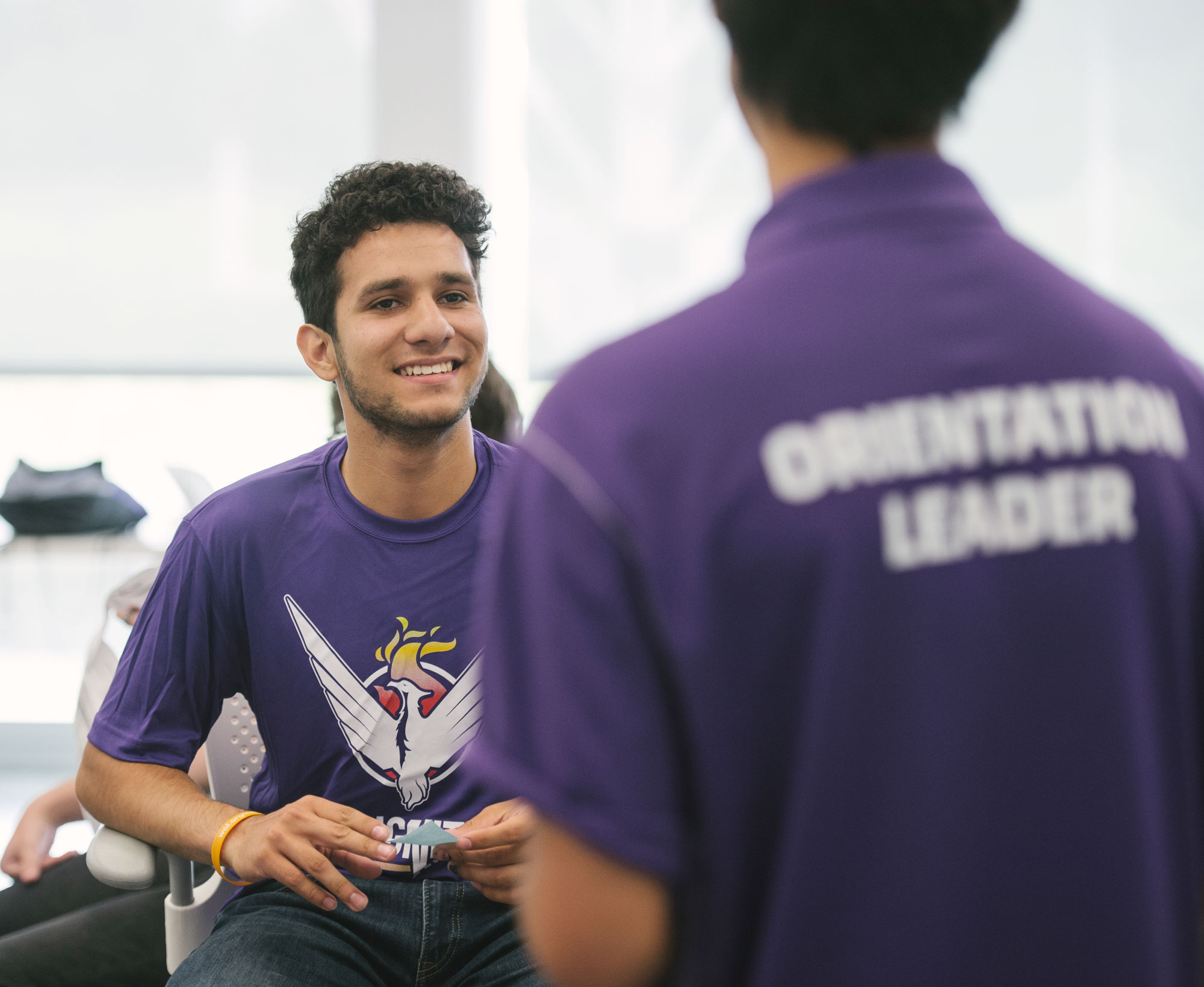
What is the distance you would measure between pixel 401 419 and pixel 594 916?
1.06 m

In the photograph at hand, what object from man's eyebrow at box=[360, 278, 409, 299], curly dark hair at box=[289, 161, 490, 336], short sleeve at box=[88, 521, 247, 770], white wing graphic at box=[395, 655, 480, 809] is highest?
curly dark hair at box=[289, 161, 490, 336]

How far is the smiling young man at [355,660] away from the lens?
1.23 metres

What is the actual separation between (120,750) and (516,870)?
58 cm

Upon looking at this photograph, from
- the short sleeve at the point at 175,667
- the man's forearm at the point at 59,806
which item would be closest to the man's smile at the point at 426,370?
the short sleeve at the point at 175,667

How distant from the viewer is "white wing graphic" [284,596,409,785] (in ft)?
4.46

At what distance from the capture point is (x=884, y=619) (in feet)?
1.72

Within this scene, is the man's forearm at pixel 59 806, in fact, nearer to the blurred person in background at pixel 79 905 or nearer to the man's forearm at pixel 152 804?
the blurred person in background at pixel 79 905

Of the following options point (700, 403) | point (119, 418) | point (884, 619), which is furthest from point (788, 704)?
point (119, 418)

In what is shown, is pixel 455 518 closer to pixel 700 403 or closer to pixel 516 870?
pixel 516 870

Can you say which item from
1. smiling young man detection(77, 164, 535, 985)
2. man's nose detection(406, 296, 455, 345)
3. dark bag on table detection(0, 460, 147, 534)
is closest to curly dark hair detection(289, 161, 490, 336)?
smiling young man detection(77, 164, 535, 985)

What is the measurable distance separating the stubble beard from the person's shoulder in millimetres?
115

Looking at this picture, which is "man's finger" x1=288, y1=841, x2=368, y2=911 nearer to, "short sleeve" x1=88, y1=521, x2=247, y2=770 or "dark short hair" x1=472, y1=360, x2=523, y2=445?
"short sleeve" x1=88, y1=521, x2=247, y2=770

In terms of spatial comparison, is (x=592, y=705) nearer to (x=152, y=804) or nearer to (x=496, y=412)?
(x=152, y=804)

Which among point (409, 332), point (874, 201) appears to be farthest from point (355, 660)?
point (874, 201)
